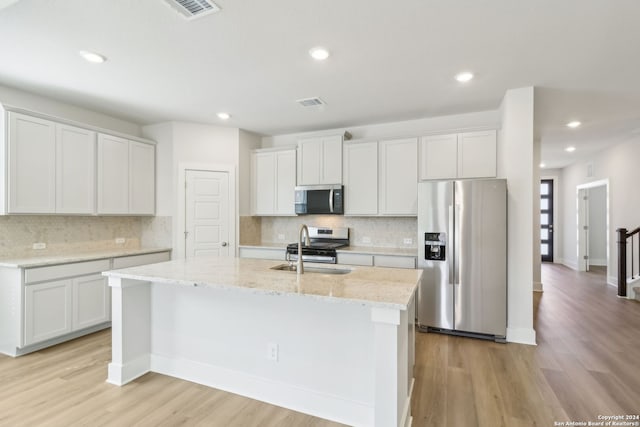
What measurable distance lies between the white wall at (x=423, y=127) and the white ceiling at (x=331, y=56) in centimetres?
19

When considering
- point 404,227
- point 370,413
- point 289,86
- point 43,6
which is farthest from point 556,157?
point 43,6

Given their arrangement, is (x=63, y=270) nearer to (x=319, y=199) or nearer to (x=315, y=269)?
(x=315, y=269)

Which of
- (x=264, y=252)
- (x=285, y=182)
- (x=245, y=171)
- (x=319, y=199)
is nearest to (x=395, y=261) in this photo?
(x=319, y=199)

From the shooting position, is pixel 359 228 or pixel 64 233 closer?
pixel 64 233

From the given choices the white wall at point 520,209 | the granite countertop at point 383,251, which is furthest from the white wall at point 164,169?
the white wall at point 520,209

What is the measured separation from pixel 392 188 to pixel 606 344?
2822 mm

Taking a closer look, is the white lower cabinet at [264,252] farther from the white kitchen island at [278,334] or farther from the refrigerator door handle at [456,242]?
the refrigerator door handle at [456,242]

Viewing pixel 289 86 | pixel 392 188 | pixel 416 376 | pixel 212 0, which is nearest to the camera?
pixel 212 0

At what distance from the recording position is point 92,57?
266cm

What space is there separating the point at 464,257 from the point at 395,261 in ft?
2.62

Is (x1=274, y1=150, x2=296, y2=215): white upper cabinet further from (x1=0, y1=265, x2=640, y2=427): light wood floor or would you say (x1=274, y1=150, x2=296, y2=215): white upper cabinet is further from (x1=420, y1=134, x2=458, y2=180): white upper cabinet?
(x1=0, y1=265, x2=640, y2=427): light wood floor

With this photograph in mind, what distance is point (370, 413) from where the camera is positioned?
1.98m

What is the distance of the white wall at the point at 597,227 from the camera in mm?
7824

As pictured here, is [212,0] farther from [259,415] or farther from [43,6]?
[259,415]
